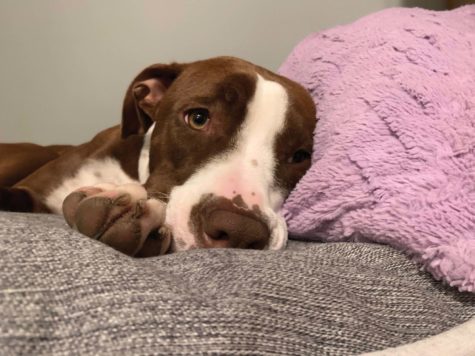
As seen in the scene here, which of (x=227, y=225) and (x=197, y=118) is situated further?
(x=197, y=118)

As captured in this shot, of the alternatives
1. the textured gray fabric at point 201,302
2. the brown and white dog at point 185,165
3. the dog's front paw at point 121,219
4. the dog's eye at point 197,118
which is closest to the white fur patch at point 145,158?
the brown and white dog at point 185,165

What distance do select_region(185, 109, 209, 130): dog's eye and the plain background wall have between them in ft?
3.99

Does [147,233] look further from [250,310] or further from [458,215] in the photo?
[458,215]

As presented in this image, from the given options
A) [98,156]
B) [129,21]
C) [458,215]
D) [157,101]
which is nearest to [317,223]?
[458,215]

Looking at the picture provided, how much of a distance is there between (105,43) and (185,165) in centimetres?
141

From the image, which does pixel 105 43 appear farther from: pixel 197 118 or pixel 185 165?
pixel 185 165

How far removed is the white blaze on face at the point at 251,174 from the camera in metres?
1.44

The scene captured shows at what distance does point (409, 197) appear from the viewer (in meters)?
1.29

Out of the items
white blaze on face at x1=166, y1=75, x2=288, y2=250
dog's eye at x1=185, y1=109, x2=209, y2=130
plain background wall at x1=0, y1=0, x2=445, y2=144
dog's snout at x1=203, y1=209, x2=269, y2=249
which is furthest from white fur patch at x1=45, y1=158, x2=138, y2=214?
plain background wall at x1=0, y1=0, x2=445, y2=144

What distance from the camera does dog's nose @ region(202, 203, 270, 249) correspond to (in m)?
1.33

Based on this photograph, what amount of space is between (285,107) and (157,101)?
49cm

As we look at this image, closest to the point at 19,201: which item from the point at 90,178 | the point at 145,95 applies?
the point at 90,178

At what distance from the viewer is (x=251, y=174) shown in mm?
1589

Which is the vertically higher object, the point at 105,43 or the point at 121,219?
the point at 105,43
